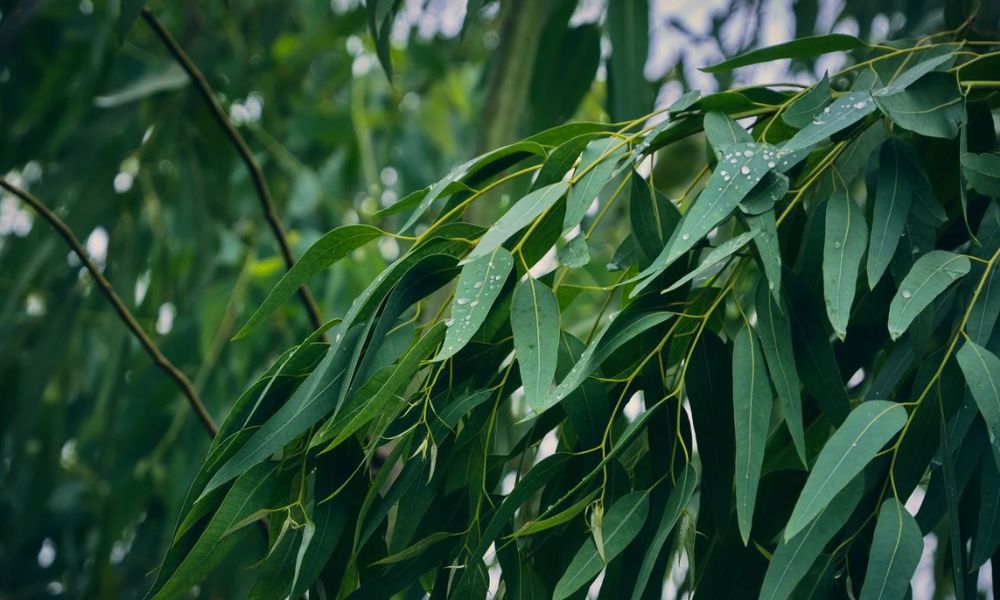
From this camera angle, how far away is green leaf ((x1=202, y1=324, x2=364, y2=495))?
2.03ft

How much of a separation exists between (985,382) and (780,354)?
0.11m

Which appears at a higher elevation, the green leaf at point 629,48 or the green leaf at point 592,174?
the green leaf at point 592,174

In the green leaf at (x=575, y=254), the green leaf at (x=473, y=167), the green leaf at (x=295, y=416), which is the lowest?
the green leaf at (x=575, y=254)

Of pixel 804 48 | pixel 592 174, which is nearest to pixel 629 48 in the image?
pixel 804 48

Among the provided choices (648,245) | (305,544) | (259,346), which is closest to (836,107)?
(648,245)

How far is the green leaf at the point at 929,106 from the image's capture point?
0.64m

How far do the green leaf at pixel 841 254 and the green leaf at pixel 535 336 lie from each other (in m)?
0.16

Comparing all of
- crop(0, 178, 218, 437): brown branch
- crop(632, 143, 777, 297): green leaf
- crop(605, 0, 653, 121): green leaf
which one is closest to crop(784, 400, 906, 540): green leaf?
crop(632, 143, 777, 297): green leaf

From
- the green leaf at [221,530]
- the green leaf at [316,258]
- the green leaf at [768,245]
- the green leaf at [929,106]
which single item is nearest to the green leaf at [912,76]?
the green leaf at [929,106]

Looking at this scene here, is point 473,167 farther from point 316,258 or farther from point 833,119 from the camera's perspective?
point 833,119

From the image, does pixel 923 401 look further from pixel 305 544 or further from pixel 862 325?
pixel 305 544

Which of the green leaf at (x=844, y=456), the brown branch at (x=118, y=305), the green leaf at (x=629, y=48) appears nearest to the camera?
the green leaf at (x=844, y=456)

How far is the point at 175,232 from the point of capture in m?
1.83

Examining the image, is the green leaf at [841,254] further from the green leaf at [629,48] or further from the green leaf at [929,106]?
the green leaf at [629,48]
